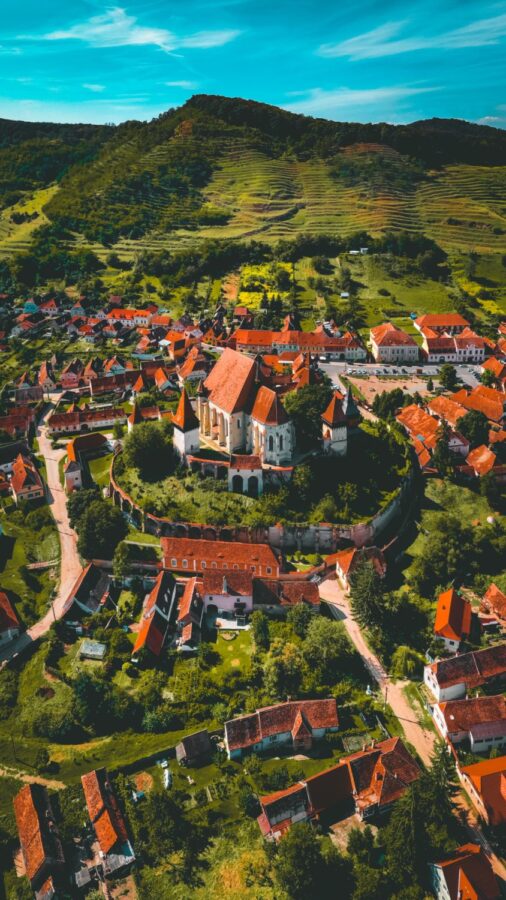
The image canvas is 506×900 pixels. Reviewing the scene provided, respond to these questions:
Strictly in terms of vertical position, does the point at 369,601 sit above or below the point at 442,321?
below

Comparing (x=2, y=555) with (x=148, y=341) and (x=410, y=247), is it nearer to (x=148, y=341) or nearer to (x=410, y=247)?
(x=148, y=341)

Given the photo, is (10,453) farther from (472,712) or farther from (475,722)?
(475,722)

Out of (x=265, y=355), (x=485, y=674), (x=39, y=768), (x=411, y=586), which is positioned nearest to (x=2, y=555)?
(x=39, y=768)

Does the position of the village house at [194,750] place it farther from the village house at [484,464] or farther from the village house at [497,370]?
the village house at [497,370]

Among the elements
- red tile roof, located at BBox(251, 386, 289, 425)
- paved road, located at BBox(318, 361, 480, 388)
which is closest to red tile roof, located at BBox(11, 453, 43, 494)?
red tile roof, located at BBox(251, 386, 289, 425)

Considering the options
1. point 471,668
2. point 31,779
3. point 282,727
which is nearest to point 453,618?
point 471,668

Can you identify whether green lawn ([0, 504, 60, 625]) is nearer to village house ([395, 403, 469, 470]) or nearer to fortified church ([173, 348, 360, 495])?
fortified church ([173, 348, 360, 495])
